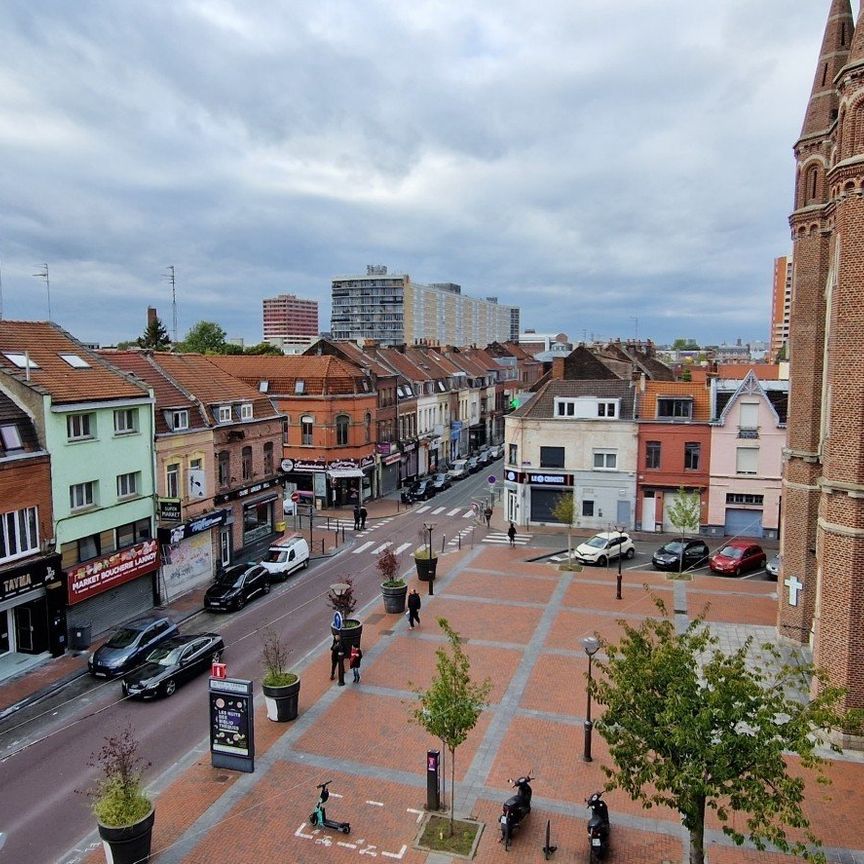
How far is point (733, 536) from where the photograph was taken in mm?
42500

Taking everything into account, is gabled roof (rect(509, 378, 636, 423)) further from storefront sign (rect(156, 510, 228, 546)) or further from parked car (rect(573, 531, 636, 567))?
storefront sign (rect(156, 510, 228, 546))

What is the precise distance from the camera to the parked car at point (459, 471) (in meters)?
64.5

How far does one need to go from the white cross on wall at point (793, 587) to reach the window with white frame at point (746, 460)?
18.4m

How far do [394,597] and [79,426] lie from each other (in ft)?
43.0

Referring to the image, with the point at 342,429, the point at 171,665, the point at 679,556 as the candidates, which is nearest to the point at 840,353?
the point at 679,556

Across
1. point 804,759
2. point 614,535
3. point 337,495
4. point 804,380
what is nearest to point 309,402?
point 337,495

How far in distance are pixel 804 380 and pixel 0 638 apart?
90.1ft

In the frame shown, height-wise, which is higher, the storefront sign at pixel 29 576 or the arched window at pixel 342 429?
the arched window at pixel 342 429

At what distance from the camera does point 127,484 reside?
28.2m

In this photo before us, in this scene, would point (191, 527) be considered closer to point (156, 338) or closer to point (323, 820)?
point (323, 820)

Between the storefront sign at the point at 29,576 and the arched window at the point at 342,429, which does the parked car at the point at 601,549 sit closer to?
the arched window at the point at 342,429

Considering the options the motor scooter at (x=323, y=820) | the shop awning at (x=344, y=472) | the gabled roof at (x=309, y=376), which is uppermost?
the gabled roof at (x=309, y=376)

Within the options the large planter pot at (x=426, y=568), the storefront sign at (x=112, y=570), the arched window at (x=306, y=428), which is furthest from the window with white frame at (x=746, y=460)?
the storefront sign at (x=112, y=570)

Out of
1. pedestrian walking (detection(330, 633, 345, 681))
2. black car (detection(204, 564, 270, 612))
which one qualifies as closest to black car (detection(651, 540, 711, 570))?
black car (detection(204, 564, 270, 612))
